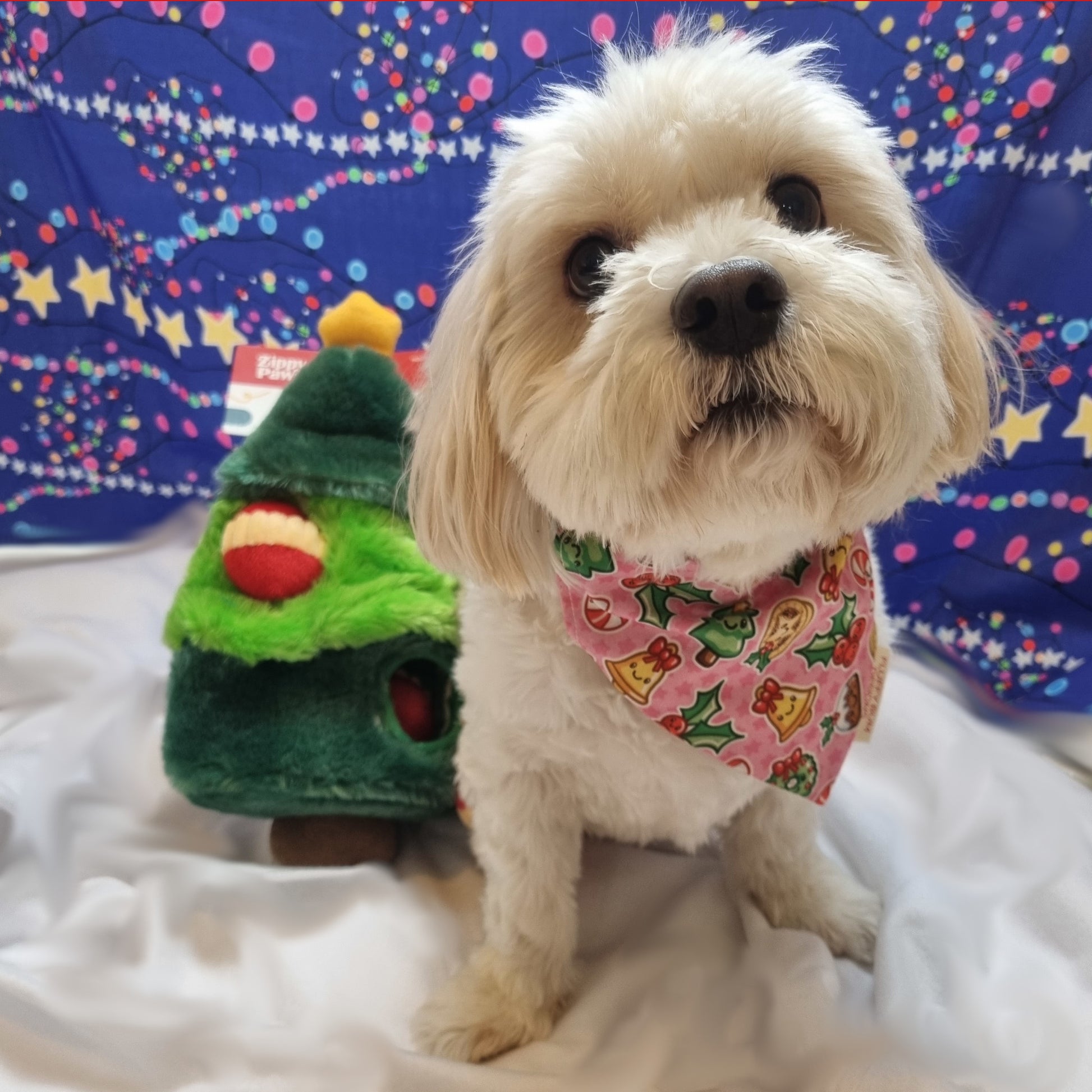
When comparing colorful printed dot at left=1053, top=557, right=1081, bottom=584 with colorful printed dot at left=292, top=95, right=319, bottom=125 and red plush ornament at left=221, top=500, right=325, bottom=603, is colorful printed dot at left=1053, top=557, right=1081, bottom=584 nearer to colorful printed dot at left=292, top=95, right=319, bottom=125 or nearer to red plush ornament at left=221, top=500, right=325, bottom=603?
red plush ornament at left=221, top=500, right=325, bottom=603

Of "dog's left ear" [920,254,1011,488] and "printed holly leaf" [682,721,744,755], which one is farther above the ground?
"dog's left ear" [920,254,1011,488]

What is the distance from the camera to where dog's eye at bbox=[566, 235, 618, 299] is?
2.56 ft

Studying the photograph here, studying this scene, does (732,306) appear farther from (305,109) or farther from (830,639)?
(305,109)

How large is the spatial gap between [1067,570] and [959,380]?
791 mm

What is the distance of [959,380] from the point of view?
859mm

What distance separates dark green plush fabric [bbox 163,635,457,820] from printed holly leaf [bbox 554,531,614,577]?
0.35m

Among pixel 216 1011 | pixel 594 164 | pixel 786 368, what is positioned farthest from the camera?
pixel 216 1011

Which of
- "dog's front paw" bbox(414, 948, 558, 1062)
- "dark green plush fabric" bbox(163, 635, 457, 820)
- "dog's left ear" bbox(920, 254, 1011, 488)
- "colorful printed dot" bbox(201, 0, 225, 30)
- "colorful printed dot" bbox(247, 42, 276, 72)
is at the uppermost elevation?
"colorful printed dot" bbox(201, 0, 225, 30)

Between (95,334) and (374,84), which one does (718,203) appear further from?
(95,334)

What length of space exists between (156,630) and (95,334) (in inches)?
23.1

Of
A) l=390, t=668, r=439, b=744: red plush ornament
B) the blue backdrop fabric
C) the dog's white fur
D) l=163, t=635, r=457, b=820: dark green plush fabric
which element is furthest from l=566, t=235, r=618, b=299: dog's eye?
the blue backdrop fabric

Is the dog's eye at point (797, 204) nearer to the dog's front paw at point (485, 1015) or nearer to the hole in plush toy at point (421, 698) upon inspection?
the hole in plush toy at point (421, 698)

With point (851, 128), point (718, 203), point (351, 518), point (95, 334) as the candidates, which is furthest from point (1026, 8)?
point (95, 334)

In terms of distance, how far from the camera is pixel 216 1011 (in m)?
1.00
